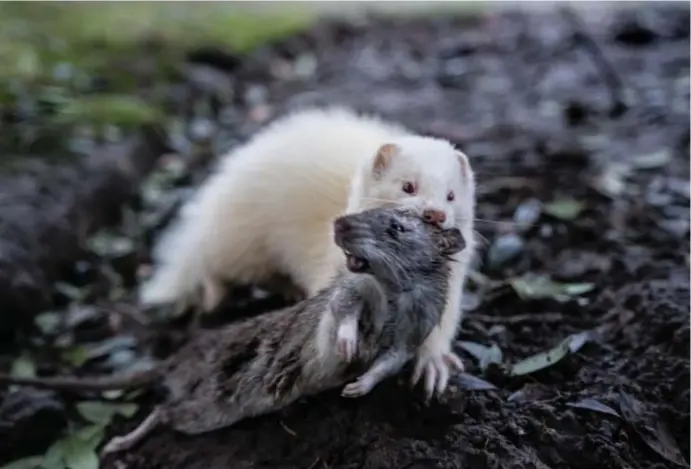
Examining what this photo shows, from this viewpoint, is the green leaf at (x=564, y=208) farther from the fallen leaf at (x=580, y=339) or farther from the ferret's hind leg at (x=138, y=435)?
the ferret's hind leg at (x=138, y=435)

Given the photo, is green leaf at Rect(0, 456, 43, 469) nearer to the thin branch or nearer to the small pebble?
the small pebble

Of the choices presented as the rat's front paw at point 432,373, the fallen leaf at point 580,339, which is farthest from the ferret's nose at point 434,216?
the fallen leaf at point 580,339

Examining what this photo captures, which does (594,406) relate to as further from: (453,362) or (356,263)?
(356,263)

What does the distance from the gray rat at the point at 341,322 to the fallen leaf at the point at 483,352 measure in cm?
47

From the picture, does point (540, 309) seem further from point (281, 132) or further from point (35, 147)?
point (35, 147)

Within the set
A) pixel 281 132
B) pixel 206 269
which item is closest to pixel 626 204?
pixel 281 132

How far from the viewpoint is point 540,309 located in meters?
3.31

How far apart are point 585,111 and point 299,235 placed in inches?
113

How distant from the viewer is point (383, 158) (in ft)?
8.70

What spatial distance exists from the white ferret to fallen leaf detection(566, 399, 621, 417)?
33 centimetres

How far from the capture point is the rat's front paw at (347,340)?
2197mm

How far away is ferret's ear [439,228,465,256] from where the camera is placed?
238 centimetres

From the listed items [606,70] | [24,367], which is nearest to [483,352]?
[24,367]

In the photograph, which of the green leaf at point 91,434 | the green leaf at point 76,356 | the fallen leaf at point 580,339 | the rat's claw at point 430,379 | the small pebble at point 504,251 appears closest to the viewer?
the rat's claw at point 430,379
